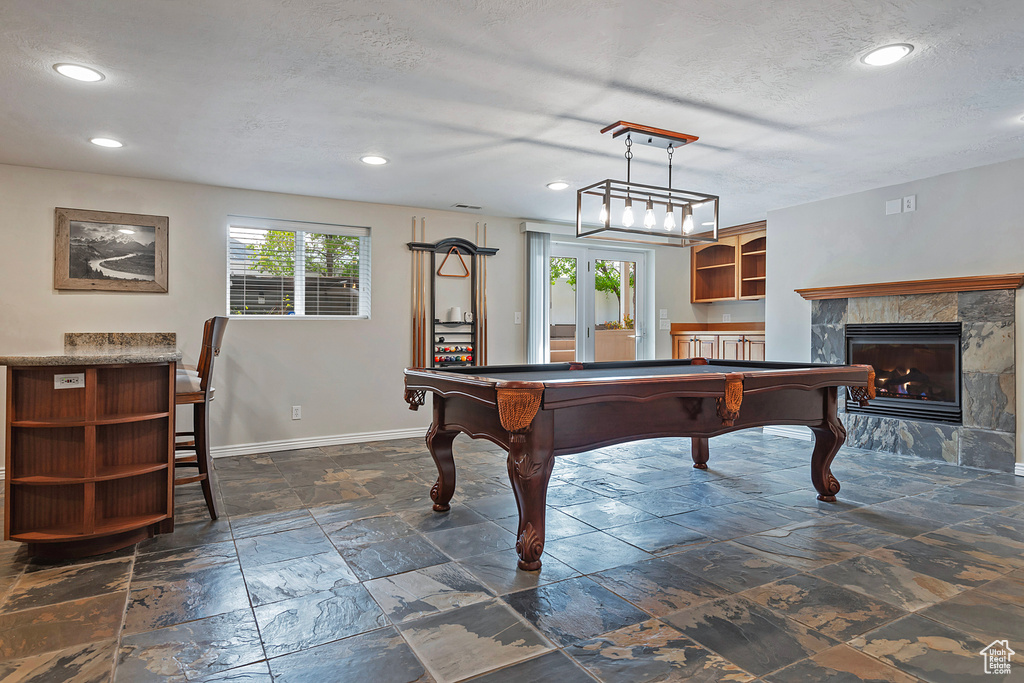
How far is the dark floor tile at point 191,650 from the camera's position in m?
1.68

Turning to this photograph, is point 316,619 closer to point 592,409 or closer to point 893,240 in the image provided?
point 592,409

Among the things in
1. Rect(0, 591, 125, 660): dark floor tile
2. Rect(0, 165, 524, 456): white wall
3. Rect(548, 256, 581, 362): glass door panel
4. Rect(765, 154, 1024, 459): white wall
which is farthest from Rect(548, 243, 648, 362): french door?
Rect(0, 591, 125, 660): dark floor tile

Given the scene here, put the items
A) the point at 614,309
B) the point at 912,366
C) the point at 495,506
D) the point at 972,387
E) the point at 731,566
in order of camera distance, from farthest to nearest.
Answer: the point at 614,309 < the point at 912,366 < the point at 972,387 < the point at 495,506 < the point at 731,566

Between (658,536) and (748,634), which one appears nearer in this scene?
(748,634)

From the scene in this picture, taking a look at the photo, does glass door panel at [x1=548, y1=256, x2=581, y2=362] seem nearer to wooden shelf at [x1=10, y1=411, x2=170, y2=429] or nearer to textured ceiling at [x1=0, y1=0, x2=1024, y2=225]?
textured ceiling at [x1=0, y1=0, x2=1024, y2=225]

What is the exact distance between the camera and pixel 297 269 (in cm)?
523

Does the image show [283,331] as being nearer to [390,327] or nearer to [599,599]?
[390,327]

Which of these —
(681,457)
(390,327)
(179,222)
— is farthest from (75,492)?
(681,457)

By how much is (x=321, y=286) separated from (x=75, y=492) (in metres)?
2.96

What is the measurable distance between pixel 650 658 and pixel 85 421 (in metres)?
2.51

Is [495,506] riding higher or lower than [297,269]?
lower

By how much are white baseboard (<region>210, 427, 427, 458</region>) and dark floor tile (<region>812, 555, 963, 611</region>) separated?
13.0ft

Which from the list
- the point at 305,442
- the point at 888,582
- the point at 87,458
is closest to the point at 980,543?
the point at 888,582

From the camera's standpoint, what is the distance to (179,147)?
12.4ft
